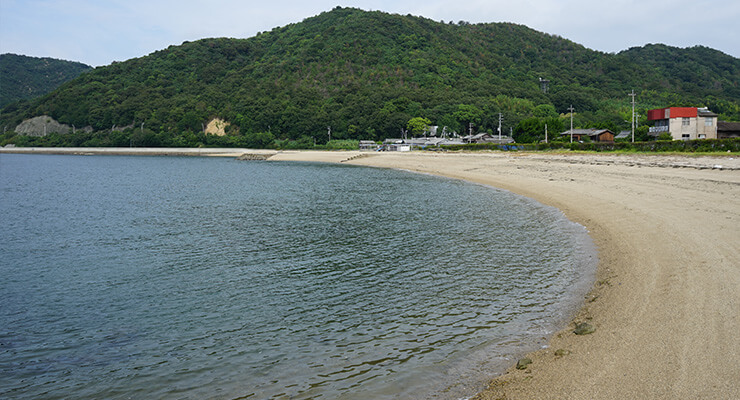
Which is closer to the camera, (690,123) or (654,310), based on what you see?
(654,310)

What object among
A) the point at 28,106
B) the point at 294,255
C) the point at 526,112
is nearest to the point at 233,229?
the point at 294,255

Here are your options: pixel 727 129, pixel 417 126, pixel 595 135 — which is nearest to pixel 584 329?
pixel 727 129

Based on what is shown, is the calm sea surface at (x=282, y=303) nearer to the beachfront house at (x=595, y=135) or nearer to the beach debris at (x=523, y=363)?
the beach debris at (x=523, y=363)

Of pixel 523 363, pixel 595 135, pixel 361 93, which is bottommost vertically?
pixel 523 363

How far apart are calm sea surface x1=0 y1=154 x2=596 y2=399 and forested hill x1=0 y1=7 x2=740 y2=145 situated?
120078 millimetres

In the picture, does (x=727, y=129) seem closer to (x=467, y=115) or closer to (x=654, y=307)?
(x=467, y=115)

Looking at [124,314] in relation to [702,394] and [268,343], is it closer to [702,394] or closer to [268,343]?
[268,343]

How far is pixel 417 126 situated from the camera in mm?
132500

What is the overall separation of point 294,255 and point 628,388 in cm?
1142

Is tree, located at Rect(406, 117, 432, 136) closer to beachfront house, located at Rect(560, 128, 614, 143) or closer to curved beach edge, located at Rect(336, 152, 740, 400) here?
beachfront house, located at Rect(560, 128, 614, 143)

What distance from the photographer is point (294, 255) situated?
51.0 feet

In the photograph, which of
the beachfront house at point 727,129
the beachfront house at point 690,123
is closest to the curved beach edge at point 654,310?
the beachfront house at point 690,123

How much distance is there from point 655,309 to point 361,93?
157m

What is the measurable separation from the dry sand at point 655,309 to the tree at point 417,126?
11140 centimetres
